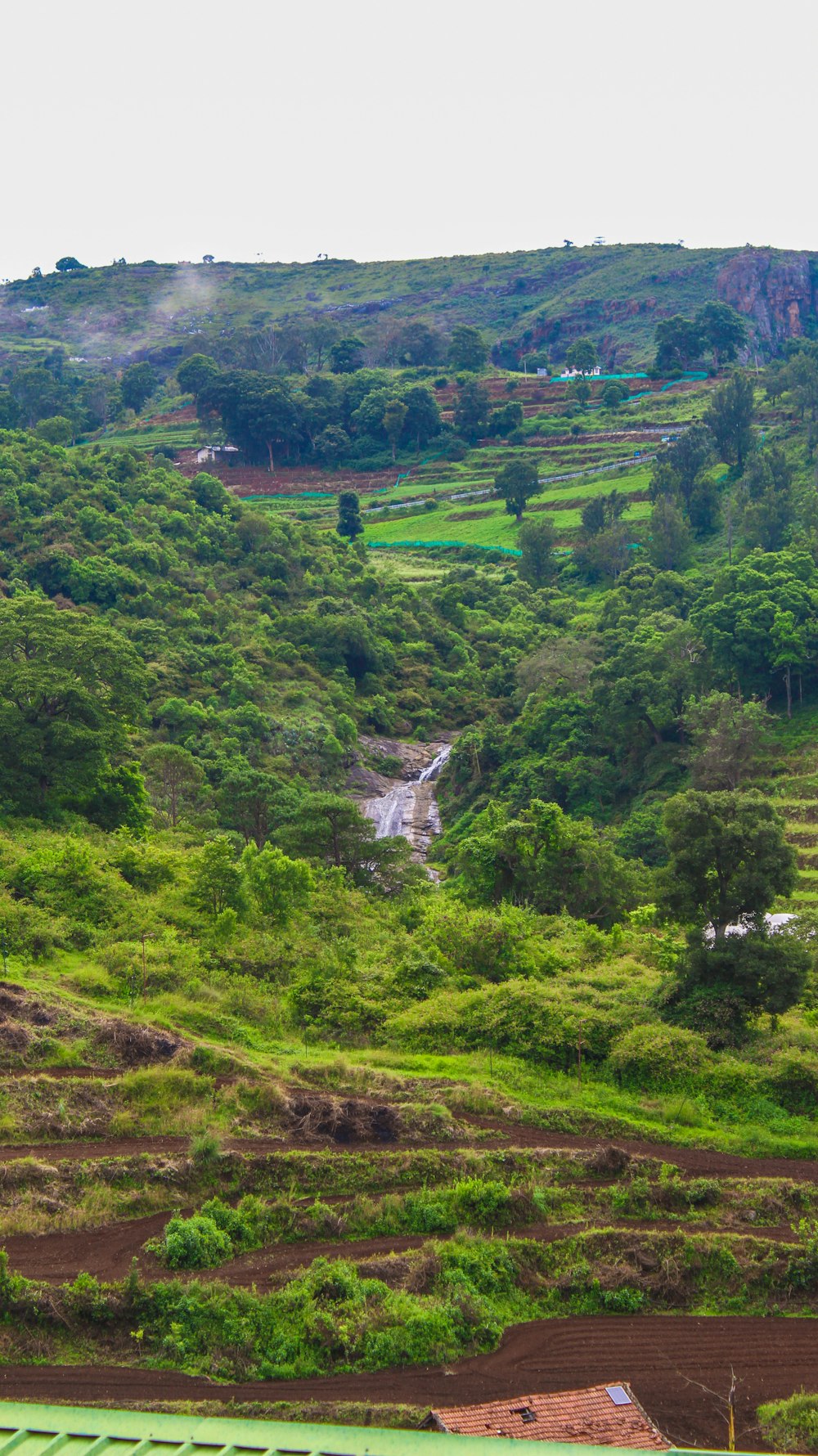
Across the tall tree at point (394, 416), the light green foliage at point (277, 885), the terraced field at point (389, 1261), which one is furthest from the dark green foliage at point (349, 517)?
the terraced field at point (389, 1261)

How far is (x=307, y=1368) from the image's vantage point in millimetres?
13648

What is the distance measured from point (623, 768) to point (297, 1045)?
25.5m

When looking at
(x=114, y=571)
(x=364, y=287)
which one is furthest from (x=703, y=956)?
(x=364, y=287)

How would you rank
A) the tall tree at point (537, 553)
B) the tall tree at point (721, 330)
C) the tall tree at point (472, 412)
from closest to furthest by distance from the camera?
A: the tall tree at point (537, 553)
the tall tree at point (472, 412)
the tall tree at point (721, 330)

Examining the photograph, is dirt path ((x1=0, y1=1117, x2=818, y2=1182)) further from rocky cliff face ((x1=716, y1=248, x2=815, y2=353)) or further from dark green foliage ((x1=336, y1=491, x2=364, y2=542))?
rocky cliff face ((x1=716, y1=248, x2=815, y2=353))

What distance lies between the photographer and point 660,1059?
1998cm

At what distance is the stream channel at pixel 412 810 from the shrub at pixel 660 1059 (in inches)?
929

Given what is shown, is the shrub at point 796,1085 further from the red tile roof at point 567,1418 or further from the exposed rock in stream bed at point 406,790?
the exposed rock in stream bed at point 406,790

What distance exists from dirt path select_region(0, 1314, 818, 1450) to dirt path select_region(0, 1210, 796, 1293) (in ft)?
4.73

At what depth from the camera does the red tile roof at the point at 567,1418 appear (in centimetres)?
1259

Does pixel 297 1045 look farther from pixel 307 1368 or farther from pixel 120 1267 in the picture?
pixel 307 1368

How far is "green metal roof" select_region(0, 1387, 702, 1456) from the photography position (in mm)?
8820

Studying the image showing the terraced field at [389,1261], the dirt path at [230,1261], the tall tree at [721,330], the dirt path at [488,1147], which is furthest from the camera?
the tall tree at [721,330]

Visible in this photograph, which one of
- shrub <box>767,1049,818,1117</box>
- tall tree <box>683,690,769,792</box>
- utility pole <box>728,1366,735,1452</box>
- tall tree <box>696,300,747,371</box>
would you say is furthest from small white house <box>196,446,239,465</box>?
utility pole <box>728,1366,735,1452</box>
